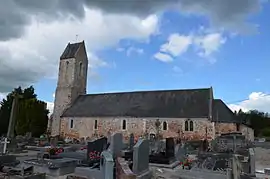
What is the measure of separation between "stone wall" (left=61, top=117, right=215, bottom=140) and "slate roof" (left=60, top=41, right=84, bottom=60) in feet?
31.9

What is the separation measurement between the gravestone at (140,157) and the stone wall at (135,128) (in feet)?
61.0

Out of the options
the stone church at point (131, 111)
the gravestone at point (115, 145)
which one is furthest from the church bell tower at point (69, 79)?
the gravestone at point (115, 145)

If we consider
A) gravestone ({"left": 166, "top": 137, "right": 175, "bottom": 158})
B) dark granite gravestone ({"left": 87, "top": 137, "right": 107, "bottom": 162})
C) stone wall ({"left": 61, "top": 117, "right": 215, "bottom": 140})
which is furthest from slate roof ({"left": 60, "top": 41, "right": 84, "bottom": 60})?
dark granite gravestone ({"left": 87, "top": 137, "right": 107, "bottom": 162})

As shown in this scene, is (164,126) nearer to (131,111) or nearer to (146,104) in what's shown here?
(146,104)

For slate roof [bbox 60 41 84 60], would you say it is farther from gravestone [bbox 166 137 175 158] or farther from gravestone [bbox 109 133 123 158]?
gravestone [bbox 109 133 123 158]

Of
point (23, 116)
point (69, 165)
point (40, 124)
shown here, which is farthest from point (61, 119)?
point (69, 165)

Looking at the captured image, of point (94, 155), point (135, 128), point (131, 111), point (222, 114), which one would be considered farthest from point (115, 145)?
point (131, 111)

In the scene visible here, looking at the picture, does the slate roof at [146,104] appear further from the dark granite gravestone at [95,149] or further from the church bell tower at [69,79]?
the dark granite gravestone at [95,149]

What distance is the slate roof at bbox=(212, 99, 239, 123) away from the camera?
2678cm

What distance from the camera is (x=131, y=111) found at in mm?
30484

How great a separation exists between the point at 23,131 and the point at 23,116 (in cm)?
184

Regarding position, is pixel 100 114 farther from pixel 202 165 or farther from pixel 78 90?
pixel 202 165

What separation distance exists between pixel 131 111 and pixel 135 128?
2.16 metres

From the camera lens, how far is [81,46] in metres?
38.1
